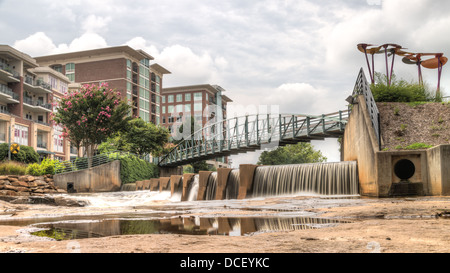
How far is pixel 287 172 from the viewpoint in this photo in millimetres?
20141

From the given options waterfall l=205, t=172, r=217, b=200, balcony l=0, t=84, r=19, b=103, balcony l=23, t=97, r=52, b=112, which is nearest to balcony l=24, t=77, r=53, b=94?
balcony l=23, t=97, r=52, b=112

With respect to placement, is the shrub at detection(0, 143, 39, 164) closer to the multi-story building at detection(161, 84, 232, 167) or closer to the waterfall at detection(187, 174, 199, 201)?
the waterfall at detection(187, 174, 199, 201)

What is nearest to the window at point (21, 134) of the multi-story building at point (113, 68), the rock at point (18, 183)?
the multi-story building at point (113, 68)

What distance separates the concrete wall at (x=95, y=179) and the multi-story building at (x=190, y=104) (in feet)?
238

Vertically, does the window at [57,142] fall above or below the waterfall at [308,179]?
above

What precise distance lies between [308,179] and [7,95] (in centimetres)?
4738

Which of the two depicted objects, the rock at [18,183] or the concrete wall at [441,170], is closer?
the concrete wall at [441,170]

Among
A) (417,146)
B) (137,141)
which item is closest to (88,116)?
(137,141)

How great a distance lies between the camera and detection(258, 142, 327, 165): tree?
295 ft

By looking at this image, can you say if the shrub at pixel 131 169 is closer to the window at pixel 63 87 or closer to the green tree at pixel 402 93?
the green tree at pixel 402 93

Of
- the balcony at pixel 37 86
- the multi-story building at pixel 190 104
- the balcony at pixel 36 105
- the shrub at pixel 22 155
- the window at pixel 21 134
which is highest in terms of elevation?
the multi-story building at pixel 190 104

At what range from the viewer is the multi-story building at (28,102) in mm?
54281

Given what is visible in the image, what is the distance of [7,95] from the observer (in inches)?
2096
